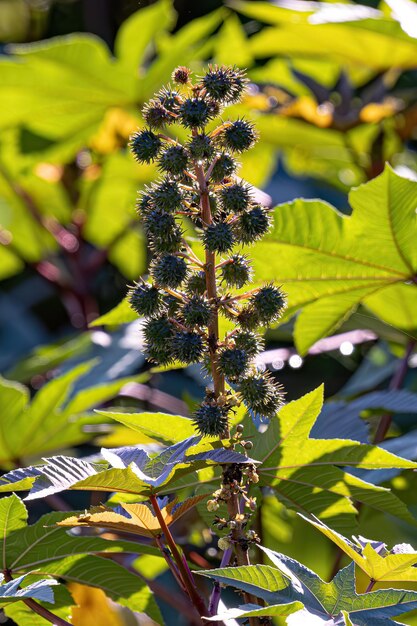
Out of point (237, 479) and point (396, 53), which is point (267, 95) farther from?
point (237, 479)

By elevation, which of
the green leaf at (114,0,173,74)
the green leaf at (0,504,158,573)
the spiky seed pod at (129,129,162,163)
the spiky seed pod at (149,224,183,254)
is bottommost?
the green leaf at (0,504,158,573)

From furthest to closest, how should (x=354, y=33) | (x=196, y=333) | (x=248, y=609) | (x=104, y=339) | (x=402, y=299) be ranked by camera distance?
(x=104, y=339) → (x=354, y=33) → (x=402, y=299) → (x=196, y=333) → (x=248, y=609)

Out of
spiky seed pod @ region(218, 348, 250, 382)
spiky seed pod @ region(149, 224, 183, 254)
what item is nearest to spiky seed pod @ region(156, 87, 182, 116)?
spiky seed pod @ region(149, 224, 183, 254)

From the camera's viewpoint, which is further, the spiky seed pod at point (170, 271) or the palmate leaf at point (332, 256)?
the palmate leaf at point (332, 256)

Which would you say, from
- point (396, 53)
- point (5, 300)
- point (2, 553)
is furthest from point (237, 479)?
point (5, 300)

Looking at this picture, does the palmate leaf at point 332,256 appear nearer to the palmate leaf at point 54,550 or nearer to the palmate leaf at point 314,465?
the palmate leaf at point 314,465

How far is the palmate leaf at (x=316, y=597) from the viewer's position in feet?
2.05

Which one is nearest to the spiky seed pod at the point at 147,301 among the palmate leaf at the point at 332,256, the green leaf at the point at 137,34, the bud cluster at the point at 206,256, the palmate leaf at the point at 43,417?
the bud cluster at the point at 206,256

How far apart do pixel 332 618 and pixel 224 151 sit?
391mm

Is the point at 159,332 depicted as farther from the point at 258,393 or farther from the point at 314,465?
the point at 314,465

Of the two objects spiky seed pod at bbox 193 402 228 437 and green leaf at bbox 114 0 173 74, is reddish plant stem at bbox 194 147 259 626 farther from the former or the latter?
green leaf at bbox 114 0 173 74

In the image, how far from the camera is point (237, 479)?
2.34 ft

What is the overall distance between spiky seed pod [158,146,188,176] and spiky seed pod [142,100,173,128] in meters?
0.04

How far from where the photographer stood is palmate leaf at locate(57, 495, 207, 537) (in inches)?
27.6
